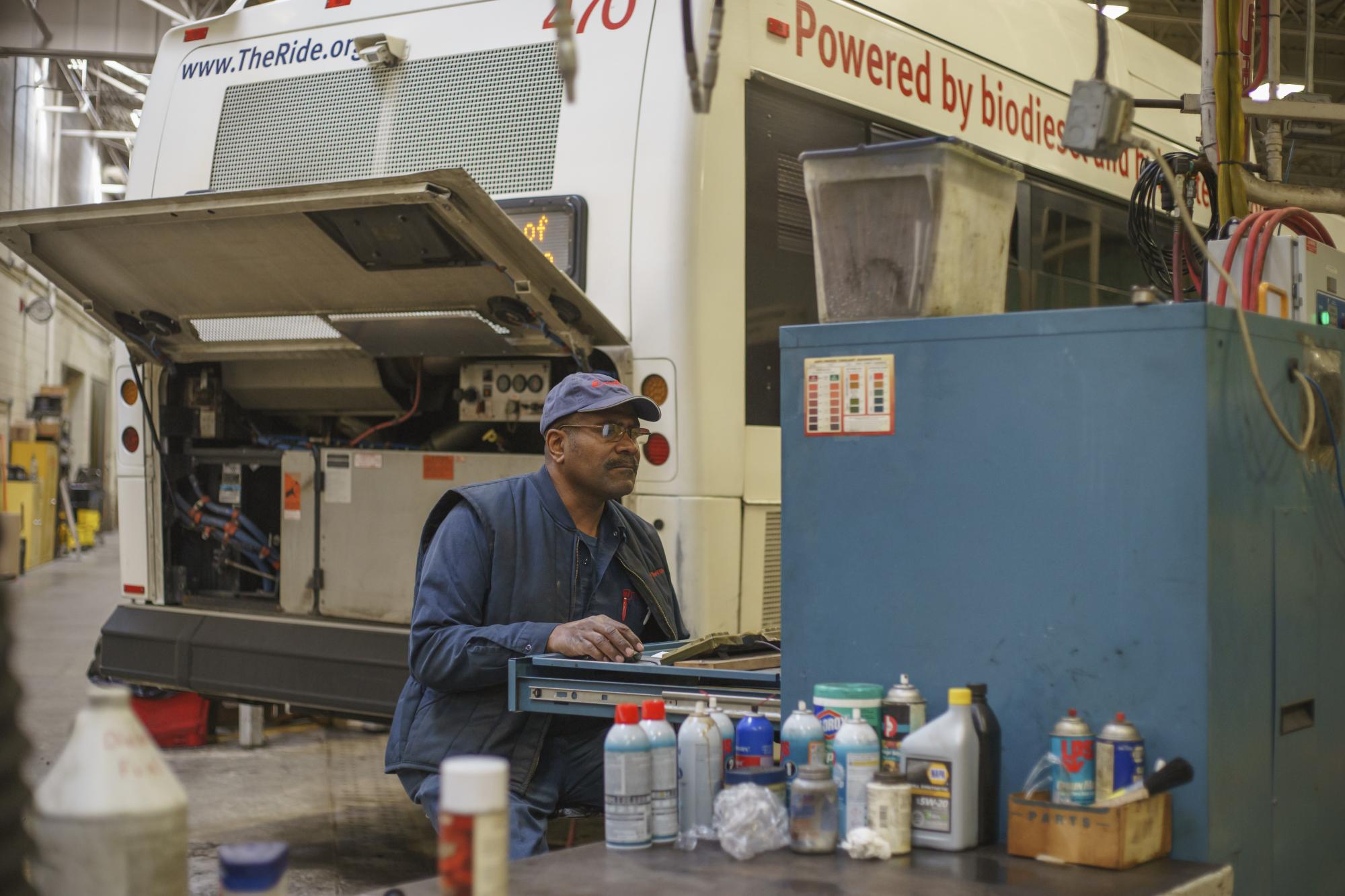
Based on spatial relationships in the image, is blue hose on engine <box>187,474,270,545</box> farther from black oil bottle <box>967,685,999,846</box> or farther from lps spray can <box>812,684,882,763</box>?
black oil bottle <box>967,685,999,846</box>

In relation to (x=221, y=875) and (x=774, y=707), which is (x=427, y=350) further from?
(x=221, y=875)

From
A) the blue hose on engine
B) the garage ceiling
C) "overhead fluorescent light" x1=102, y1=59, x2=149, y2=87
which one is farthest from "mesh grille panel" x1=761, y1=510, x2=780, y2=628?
"overhead fluorescent light" x1=102, y1=59, x2=149, y2=87

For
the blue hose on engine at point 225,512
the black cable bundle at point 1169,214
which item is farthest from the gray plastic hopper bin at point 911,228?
the blue hose on engine at point 225,512

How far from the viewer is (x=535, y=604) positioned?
368 centimetres

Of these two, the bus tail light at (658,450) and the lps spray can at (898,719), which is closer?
the lps spray can at (898,719)

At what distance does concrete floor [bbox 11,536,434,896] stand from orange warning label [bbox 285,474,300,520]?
43.0 inches

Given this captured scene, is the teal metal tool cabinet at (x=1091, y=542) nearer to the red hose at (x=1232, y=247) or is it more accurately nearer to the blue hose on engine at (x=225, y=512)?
the red hose at (x=1232, y=247)

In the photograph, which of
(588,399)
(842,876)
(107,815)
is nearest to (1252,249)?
(588,399)

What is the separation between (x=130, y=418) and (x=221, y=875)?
193 inches

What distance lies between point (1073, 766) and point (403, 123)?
4149 millimetres

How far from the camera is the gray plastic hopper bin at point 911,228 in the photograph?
279 centimetres

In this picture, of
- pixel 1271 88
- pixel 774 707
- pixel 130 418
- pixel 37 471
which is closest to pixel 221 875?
pixel 774 707

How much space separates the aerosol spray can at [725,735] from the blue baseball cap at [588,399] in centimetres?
119

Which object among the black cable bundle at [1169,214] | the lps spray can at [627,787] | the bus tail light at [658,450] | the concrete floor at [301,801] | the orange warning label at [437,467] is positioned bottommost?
the concrete floor at [301,801]
